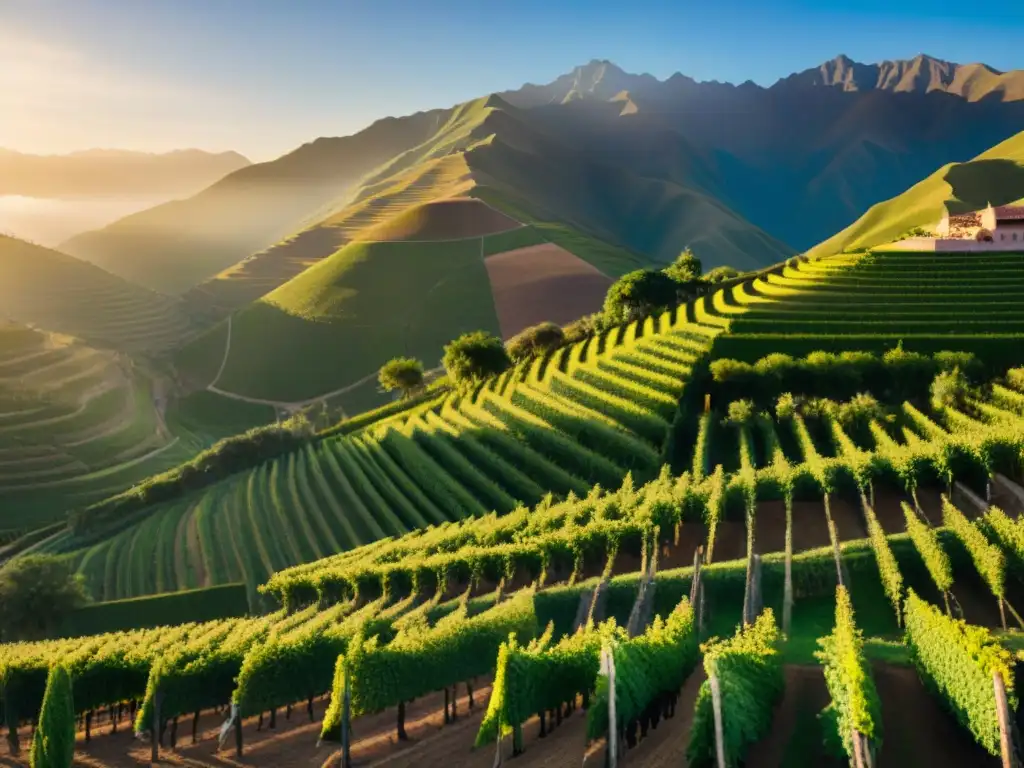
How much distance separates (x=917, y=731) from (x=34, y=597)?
3921 cm

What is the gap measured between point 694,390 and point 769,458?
975 centimetres

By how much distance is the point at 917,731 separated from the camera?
16.7m

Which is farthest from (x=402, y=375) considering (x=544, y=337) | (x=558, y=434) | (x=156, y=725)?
(x=156, y=725)

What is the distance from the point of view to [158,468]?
8181cm

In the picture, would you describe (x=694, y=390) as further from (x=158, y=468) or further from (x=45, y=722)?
(x=158, y=468)

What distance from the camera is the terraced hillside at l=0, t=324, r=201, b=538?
73.9 metres

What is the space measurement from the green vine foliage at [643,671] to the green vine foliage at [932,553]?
28.1 feet

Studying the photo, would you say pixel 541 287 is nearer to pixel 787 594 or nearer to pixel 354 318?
pixel 354 318

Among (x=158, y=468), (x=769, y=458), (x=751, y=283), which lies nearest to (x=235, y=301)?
(x=158, y=468)

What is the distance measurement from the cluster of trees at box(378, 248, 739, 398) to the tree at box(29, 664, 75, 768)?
5078 cm

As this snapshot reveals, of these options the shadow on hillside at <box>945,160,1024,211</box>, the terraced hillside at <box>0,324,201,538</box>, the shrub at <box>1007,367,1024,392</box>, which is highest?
the shadow on hillside at <box>945,160,1024,211</box>

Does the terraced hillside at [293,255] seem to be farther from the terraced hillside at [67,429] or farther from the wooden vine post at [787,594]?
the wooden vine post at [787,594]

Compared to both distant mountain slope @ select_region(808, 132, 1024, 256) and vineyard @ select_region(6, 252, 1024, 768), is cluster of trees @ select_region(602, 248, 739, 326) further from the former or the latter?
distant mountain slope @ select_region(808, 132, 1024, 256)

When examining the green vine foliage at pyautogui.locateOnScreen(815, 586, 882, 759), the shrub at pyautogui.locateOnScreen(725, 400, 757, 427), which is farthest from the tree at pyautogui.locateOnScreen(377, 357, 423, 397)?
the green vine foliage at pyautogui.locateOnScreen(815, 586, 882, 759)
